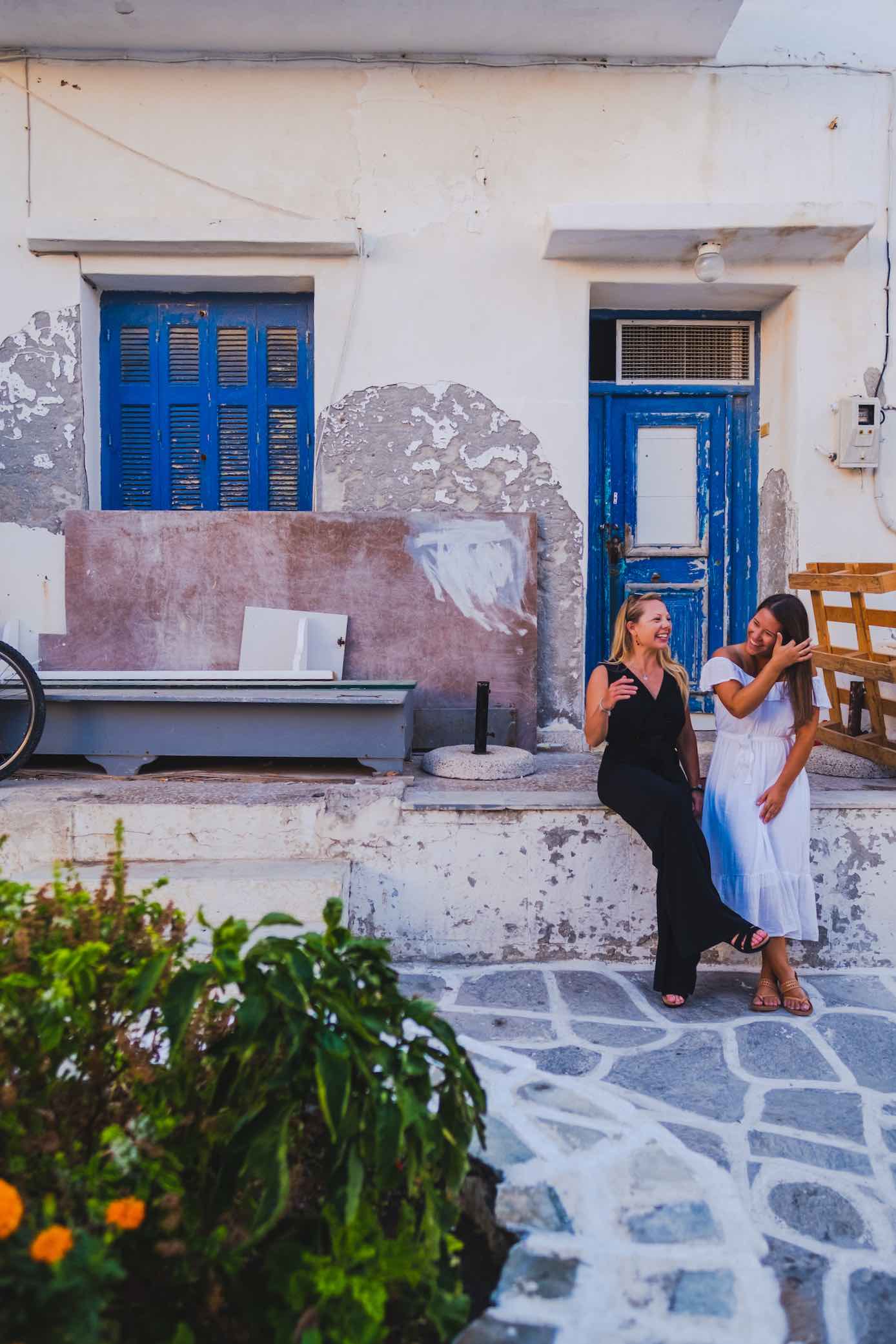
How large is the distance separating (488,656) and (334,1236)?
4.35m

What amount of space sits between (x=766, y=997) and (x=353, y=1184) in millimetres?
2742

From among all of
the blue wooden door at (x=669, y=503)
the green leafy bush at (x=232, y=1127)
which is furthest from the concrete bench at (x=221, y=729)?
the green leafy bush at (x=232, y=1127)

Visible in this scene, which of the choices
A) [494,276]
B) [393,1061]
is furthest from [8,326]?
[393,1061]

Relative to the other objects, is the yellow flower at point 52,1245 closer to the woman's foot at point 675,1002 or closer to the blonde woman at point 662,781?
the blonde woman at point 662,781

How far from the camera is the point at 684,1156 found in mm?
2898

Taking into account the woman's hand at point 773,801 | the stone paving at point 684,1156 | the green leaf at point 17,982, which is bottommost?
the stone paving at point 684,1156

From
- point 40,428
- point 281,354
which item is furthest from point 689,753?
point 40,428

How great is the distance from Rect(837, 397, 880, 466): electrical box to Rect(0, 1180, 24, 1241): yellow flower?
6168 mm

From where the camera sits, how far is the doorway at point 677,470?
6.95 meters

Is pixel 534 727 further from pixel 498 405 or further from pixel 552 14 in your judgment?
pixel 552 14

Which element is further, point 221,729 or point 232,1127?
point 221,729

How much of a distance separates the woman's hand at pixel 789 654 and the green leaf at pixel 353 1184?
272 centimetres

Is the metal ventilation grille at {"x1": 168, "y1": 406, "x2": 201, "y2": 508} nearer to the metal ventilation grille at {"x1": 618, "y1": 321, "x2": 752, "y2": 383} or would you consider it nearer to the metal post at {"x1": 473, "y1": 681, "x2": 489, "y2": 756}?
the metal post at {"x1": 473, "y1": 681, "x2": 489, "y2": 756}

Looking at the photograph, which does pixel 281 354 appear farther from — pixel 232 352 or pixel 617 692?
pixel 617 692
